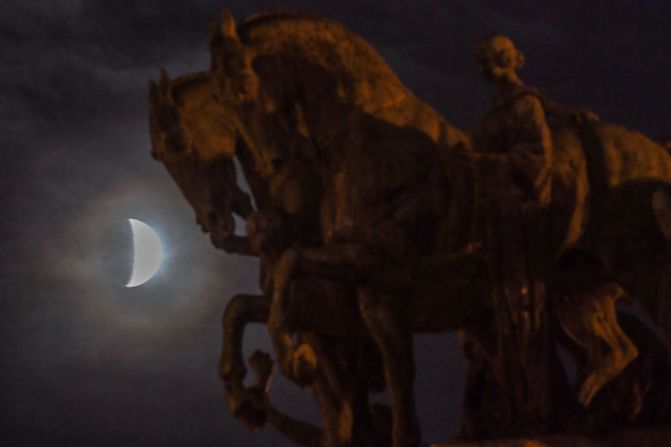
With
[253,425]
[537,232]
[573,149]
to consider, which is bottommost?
[253,425]

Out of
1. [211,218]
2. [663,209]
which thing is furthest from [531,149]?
[211,218]

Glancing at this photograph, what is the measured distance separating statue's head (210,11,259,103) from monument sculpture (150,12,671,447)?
0.01 metres

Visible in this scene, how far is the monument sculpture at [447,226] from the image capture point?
8.75 metres

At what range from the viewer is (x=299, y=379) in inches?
350

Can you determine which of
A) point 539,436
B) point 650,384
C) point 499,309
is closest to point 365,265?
point 499,309

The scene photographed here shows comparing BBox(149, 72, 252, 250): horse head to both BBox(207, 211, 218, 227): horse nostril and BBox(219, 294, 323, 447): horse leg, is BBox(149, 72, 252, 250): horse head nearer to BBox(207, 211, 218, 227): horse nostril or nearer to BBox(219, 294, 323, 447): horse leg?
BBox(207, 211, 218, 227): horse nostril

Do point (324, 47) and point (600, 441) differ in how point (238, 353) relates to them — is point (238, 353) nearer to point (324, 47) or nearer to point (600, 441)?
point (324, 47)

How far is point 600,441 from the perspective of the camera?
862cm

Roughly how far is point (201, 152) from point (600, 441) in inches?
131

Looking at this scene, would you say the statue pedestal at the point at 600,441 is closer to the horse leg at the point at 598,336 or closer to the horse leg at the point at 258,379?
the horse leg at the point at 598,336

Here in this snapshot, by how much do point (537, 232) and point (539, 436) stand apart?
1281 mm

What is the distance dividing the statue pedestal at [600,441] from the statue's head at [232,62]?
101 inches

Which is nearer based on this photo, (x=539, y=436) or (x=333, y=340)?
(x=539, y=436)

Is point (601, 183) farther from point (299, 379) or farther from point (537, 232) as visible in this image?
point (299, 379)
